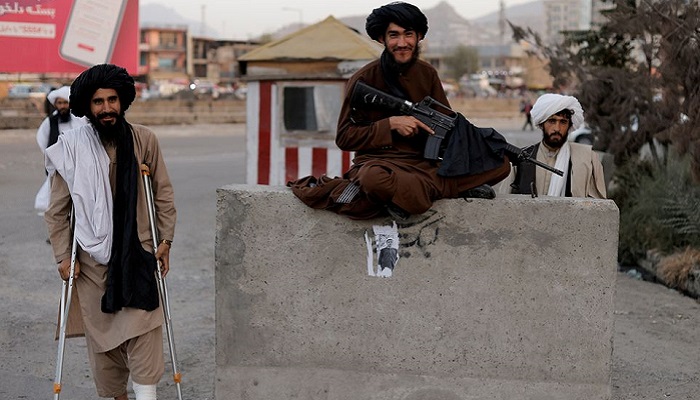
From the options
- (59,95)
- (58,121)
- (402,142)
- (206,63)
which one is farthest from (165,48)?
(402,142)

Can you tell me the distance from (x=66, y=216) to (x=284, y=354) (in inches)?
48.3

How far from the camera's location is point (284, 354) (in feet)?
16.5

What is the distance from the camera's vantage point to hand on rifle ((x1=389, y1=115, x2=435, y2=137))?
4.66 metres

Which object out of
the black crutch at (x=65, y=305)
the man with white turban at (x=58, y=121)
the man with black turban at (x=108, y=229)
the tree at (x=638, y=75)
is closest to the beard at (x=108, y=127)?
the man with black turban at (x=108, y=229)

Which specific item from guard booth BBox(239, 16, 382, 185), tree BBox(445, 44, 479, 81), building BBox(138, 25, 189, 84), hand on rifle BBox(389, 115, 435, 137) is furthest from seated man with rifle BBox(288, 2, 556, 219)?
tree BBox(445, 44, 479, 81)

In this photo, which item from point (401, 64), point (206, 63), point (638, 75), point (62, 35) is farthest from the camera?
point (206, 63)

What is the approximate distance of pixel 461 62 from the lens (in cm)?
16312

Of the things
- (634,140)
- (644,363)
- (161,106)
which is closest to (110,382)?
(644,363)

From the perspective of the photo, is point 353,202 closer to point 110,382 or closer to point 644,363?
point 110,382

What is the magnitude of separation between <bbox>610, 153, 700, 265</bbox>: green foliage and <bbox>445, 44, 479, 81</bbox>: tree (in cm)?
15060

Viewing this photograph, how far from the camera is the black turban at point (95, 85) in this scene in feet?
16.1

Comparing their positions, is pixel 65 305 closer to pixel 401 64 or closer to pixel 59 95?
pixel 401 64

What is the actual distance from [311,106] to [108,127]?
6.01 meters

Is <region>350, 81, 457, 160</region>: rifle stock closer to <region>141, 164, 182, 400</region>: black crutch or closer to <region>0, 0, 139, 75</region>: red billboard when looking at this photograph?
<region>141, 164, 182, 400</region>: black crutch
